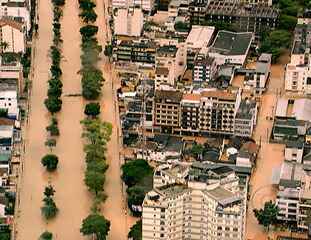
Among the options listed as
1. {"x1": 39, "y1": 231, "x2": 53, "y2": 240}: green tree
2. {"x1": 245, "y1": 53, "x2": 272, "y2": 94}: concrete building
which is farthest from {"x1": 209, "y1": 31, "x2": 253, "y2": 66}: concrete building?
{"x1": 39, "y1": 231, "x2": 53, "y2": 240}: green tree

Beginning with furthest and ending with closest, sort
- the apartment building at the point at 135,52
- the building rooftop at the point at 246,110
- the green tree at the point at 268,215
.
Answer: the apartment building at the point at 135,52
the building rooftop at the point at 246,110
the green tree at the point at 268,215

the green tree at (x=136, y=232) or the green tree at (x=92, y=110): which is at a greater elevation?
the green tree at (x=92, y=110)

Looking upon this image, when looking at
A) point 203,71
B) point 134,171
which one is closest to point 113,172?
point 134,171

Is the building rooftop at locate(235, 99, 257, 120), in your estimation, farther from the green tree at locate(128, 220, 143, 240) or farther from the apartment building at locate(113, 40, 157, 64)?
the green tree at locate(128, 220, 143, 240)

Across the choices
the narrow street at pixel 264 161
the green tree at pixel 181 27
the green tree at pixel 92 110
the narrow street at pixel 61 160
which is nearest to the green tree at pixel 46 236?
the narrow street at pixel 61 160

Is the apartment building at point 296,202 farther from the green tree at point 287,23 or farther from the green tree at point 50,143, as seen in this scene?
the green tree at point 287,23
